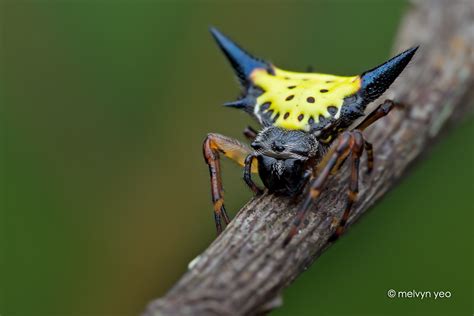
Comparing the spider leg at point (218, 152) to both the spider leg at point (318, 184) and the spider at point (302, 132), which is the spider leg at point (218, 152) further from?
the spider leg at point (318, 184)

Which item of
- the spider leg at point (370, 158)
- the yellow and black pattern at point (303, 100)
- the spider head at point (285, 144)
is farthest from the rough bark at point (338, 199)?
the yellow and black pattern at point (303, 100)

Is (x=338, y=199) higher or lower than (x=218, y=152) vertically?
lower

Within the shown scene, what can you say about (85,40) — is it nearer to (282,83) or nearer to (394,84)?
(282,83)

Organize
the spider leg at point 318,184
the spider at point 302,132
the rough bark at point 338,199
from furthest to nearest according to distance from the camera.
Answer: the spider at point 302,132
the spider leg at point 318,184
the rough bark at point 338,199

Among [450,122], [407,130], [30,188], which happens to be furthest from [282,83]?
[30,188]

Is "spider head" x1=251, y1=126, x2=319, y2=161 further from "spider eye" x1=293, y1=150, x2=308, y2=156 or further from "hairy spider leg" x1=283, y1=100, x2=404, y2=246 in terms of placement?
"hairy spider leg" x1=283, y1=100, x2=404, y2=246

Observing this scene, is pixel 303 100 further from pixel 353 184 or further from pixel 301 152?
pixel 353 184

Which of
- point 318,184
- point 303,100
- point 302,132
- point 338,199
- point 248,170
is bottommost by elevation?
point 338,199

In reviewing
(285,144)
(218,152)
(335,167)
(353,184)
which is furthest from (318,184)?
(218,152)
